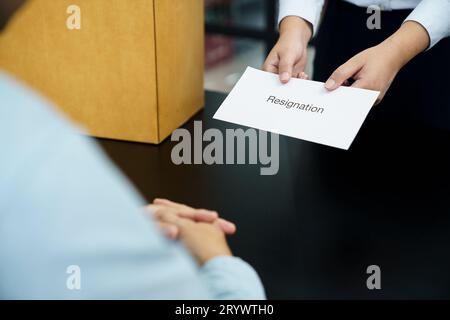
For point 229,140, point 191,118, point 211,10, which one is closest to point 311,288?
point 229,140

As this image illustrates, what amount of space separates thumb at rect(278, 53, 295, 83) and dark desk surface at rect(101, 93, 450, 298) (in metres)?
0.18

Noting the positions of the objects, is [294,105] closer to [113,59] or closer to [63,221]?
[113,59]

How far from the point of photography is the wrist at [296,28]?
1199 millimetres

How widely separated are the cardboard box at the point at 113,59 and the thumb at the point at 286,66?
0.75ft

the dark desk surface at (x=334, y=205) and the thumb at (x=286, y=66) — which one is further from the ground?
the thumb at (x=286, y=66)

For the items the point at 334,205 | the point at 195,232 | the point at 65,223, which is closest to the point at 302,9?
the point at 334,205

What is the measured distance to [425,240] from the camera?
0.87 metres

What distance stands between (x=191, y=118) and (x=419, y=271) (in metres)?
0.66

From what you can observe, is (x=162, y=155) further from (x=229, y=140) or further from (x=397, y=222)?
(x=397, y=222)

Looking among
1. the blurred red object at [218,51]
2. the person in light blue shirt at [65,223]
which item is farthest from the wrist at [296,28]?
the blurred red object at [218,51]

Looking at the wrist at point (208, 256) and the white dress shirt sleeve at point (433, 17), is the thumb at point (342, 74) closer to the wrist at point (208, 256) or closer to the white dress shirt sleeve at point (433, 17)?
the white dress shirt sleeve at point (433, 17)

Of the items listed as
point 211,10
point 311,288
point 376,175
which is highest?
point 211,10

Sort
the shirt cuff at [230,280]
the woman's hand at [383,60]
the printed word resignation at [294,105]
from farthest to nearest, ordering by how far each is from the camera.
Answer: the woman's hand at [383,60], the printed word resignation at [294,105], the shirt cuff at [230,280]

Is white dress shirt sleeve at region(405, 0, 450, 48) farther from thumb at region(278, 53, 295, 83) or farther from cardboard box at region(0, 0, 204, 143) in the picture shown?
cardboard box at region(0, 0, 204, 143)
